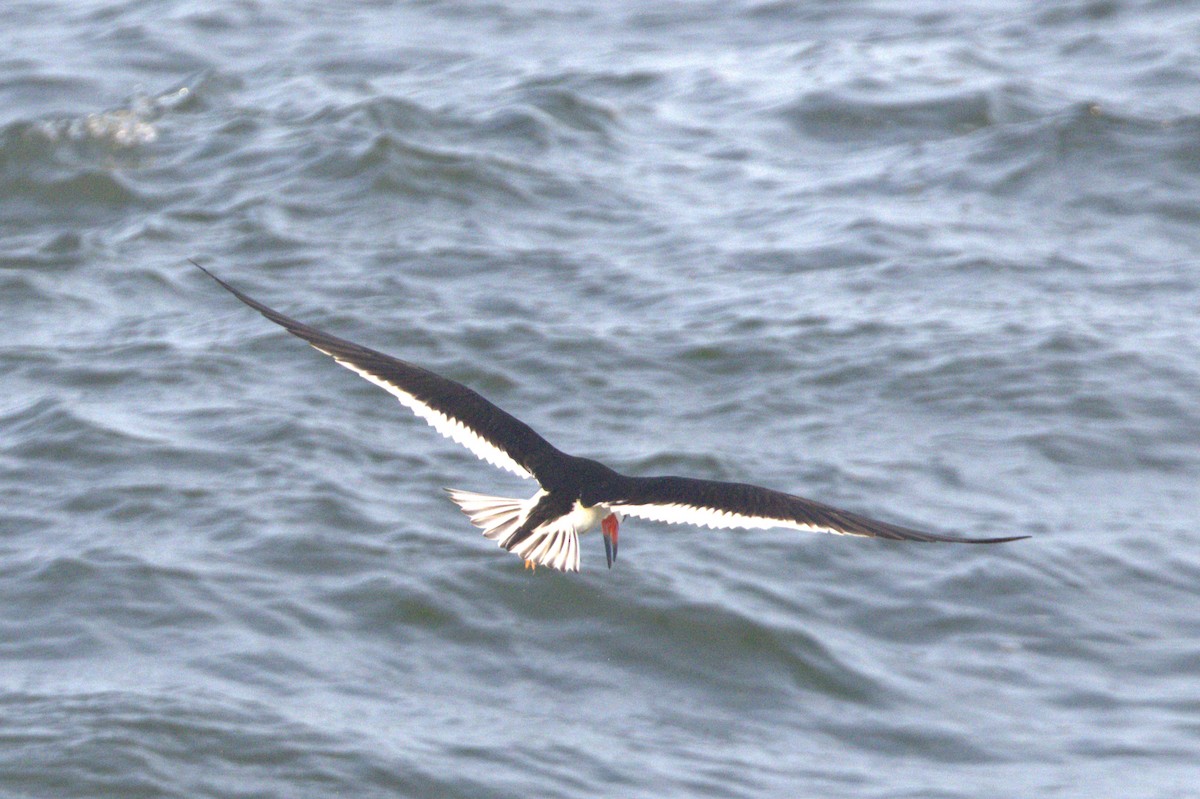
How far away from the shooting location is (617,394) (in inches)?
356

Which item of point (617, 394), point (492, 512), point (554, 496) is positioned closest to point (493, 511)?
point (492, 512)

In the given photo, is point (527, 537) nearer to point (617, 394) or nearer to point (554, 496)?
point (554, 496)

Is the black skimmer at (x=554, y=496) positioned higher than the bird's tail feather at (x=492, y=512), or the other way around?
the black skimmer at (x=554, y=496)

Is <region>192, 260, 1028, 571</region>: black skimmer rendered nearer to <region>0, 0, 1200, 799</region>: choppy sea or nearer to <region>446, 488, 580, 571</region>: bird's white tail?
<region>446, 488, 580, 571</region>: bird's white tail

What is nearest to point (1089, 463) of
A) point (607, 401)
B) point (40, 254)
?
point (607, 401)

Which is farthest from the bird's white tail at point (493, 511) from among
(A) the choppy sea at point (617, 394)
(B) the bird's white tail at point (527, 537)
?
(A) the choppy sea at point (617, 394)

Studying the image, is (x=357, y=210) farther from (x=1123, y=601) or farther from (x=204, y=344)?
(x=1123, y=601)

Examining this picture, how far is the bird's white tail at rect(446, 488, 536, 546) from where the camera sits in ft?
19.7

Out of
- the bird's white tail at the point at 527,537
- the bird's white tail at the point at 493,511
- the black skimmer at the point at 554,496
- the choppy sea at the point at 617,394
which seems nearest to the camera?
the black skimmer at the point at 554,496

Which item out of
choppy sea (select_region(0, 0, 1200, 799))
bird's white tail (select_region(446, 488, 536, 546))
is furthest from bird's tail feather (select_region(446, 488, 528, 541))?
choppy sea (select_region(0, 0, 1200, 799))

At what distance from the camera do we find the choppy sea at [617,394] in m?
6.75

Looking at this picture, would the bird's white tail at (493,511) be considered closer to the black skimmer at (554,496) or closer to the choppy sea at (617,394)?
the black skimmer at (554,496)

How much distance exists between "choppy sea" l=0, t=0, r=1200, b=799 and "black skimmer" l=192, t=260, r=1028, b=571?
107cm

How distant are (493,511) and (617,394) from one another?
118 inches
